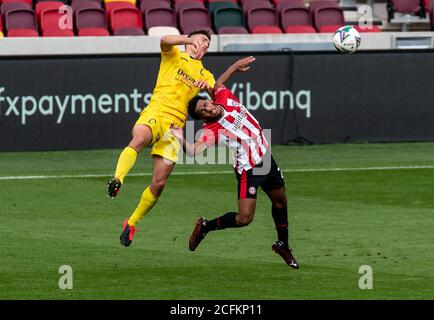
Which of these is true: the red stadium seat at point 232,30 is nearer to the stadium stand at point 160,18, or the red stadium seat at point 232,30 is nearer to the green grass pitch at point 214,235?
the stadium stand at point 160,18

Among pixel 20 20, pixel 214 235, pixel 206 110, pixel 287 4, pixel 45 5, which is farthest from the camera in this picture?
pixel 287 4

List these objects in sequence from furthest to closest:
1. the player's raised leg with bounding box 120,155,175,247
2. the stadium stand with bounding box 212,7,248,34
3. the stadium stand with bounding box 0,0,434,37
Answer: the stadium stand with bounding box 212,7,248,34 < the stadium stand with bounding box 0,0,434,37 < the player's raised leg with bounding box 120,155,175,247

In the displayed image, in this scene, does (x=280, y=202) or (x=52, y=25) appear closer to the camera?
(x=280, y=202)

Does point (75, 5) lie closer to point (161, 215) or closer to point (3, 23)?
point (3, 23)

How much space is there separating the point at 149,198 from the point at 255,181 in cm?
155

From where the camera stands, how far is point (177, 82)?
1501cm

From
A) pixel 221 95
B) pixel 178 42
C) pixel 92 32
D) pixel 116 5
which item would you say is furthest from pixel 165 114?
pixel 116 5

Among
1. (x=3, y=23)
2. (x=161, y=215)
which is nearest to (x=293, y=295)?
(x=161, y=215)

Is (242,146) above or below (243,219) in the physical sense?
above

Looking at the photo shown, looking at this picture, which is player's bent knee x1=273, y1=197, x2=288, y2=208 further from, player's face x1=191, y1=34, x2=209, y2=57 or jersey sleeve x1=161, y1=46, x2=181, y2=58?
jersey sleeve x1=161, y1=46, x2=181, y2=58

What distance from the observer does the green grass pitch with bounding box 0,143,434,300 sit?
12234 millimetres

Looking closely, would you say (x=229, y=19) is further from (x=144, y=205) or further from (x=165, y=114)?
(x=144, y=205)

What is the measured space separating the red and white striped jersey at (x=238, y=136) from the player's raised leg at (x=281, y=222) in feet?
1.53

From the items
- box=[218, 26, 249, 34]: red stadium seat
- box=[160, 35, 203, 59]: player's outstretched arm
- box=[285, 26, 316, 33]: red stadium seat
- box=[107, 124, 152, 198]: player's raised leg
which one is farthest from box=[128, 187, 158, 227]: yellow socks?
box=[285, 26, 316, 33]: red stadium seat
